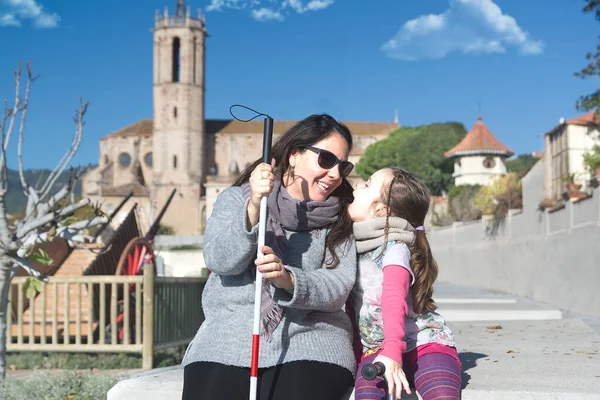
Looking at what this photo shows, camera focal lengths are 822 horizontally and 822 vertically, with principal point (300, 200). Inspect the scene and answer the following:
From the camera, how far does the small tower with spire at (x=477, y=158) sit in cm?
5790

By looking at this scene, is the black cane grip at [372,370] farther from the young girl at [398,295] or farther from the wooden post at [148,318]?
the wooden post at [148,318]

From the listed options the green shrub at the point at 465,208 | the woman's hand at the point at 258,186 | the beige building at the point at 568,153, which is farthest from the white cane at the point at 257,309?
the green shrub at the point at 465,208

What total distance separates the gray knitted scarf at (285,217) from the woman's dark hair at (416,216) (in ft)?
0.78

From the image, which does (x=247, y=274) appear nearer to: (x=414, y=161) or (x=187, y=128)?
(x=414, y=161)

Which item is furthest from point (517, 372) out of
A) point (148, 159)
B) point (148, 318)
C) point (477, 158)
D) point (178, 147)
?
point (148, 159)

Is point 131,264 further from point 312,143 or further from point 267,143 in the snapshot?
point 267,143

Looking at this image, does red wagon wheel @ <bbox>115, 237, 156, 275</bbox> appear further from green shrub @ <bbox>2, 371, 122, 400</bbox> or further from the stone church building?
the stone church building

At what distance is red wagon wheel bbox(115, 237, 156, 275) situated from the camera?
1010 centimetres

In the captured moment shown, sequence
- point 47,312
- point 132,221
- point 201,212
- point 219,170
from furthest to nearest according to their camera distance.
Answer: point 219,170, point 201,212, point 132,221, point 47,312

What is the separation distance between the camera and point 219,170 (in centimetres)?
8725

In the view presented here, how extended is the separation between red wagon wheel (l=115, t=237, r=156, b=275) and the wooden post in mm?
1992

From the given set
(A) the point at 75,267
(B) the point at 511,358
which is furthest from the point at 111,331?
(B) the point at 511,358

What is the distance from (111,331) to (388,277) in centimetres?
598

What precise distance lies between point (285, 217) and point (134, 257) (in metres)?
7.69
